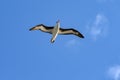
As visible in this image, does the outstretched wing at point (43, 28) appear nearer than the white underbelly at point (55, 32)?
No

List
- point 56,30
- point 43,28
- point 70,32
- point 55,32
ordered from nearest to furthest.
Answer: point 55,32 → point 56,30 → point 43,28 → point 70,32

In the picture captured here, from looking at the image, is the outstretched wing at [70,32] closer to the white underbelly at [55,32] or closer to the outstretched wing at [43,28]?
the outstretched wing at [43,28]

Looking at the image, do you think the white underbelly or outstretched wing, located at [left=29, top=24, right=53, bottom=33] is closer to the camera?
the white underbelly

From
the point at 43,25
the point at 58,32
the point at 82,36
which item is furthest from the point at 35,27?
the point at 82,36

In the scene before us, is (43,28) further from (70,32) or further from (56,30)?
(70,32)

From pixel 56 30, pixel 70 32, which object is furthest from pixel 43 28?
pixel 70 32

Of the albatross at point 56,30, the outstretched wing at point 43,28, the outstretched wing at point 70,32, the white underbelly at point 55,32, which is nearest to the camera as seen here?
the white underbelly at point 55,32

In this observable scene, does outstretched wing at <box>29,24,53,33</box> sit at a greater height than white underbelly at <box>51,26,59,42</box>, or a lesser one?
greater

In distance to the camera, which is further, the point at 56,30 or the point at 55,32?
the point at 56,30

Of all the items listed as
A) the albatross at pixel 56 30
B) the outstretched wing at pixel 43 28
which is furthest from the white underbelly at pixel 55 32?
the outstretched wing at pixel 43 28

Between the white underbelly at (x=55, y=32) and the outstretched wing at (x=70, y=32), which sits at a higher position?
the outstretched wing at (x=70, y=32)

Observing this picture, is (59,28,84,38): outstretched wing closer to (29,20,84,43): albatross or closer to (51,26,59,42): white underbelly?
(29,20,84,43): albatross

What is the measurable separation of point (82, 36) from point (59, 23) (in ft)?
18.2

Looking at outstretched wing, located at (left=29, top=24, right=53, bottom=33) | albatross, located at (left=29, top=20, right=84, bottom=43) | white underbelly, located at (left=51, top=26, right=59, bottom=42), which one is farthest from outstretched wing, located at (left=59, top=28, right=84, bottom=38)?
white underbelly, located at (left=51, top=26, right=59, bottom=42)
